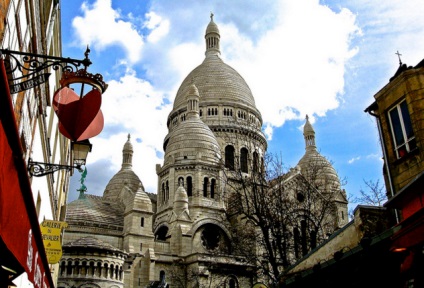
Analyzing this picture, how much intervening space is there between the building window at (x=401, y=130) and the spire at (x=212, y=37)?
57822 mm

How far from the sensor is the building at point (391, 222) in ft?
23.5

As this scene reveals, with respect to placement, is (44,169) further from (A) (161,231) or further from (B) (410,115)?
(A) (161,231)

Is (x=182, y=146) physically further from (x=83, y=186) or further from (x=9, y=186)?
(x=9, y=186)

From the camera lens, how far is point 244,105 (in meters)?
58.7

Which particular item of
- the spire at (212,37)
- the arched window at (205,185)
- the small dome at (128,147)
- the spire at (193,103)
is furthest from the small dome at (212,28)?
the arched window at (205,185)

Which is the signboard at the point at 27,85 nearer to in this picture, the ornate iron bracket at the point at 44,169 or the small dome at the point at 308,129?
the ornate iron bracket at the point at 44,169

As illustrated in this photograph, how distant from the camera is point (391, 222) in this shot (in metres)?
13.0

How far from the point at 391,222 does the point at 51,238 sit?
9.79 metres

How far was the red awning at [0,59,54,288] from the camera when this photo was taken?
4664mm

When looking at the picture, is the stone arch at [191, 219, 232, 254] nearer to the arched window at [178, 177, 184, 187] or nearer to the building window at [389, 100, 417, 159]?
the arched window at [178, 177, 184, 187]

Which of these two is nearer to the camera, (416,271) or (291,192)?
(416,271)

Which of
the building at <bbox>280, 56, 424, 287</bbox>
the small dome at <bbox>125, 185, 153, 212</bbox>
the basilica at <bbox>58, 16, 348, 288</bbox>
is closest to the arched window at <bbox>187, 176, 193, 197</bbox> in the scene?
the basilica at <bbox>58, 16, 348, 288</bbox>

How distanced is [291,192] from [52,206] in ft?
99.0

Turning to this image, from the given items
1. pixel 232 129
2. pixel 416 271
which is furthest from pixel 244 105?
pixel 416 271
